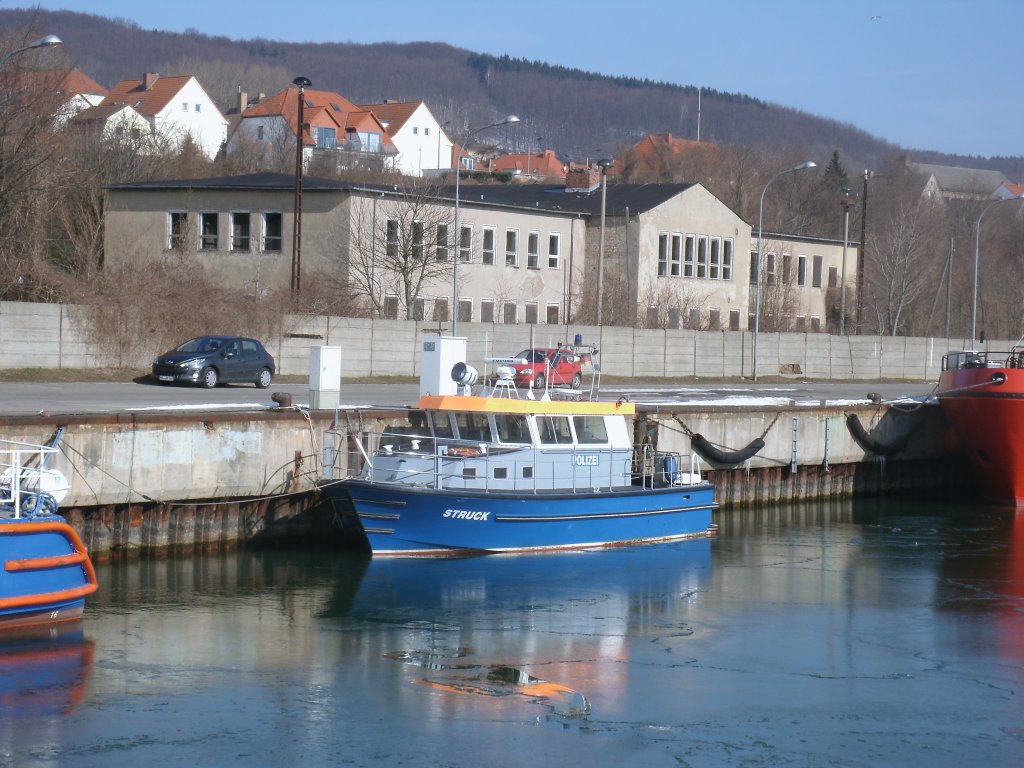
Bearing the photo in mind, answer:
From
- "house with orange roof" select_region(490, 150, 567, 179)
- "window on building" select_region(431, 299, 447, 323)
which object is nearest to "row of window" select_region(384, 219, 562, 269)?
"window on building" select_region(431, 299, 447, 323)

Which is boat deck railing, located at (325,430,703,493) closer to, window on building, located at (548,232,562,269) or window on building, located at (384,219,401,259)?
window on building, located at (384,219,401,259)

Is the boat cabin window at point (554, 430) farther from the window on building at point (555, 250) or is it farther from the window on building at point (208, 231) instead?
the window on building at point (555, 250)

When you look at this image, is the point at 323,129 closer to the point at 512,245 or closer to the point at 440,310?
the point at 512,245

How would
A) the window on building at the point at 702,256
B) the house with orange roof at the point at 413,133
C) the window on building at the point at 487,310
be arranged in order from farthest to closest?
the house with orange roof at the point at 413,133, the window on building at the point at 702,256, the window on building at the point at 487,310

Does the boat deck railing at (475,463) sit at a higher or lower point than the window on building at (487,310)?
lower

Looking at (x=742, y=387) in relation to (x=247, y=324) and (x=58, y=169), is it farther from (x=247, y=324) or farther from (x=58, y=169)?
(x=58, y=169)

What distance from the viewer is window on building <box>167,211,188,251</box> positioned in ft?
168

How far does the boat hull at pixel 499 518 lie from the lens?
73.4ft

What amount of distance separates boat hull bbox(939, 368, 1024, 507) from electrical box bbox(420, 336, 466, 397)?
15455 mm

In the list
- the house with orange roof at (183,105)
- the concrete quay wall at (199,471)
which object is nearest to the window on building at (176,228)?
the concrete quay wall at (199,471)

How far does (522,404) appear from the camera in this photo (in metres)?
23.2

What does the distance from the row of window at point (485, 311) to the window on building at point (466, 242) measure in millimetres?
1788

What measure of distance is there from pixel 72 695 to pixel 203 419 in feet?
26.0

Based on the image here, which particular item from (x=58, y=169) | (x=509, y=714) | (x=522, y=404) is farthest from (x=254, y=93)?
(x=509, y=714)
